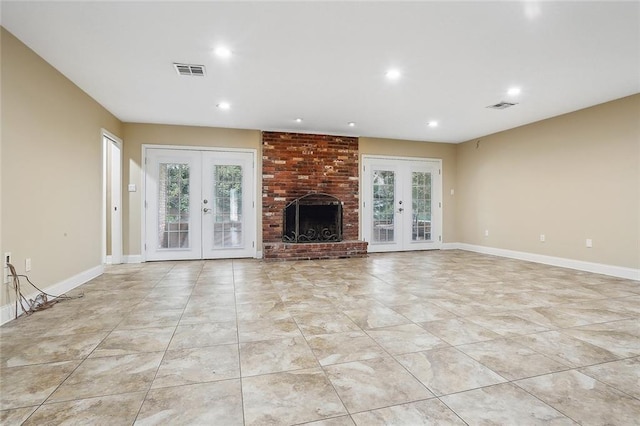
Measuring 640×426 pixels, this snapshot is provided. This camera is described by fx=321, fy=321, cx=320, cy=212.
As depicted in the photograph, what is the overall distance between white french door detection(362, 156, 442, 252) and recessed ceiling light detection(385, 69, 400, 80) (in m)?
3.20

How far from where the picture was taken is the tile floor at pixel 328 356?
1.51 meters

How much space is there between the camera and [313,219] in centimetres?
647

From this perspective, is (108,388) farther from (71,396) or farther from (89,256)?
(89,256)

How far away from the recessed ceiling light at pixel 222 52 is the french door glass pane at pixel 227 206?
10.3 feet

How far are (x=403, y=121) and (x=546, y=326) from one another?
4048 millimetres

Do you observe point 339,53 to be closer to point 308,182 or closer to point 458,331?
point 458,331

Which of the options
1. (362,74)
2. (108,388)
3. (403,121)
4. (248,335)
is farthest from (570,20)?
(108,388)

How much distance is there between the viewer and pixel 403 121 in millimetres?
5719

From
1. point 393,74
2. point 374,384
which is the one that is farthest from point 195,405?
point 393,74

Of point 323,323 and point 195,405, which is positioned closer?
point 195,405

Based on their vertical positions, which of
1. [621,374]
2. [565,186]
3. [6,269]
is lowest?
[621,374]

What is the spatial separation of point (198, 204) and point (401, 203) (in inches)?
169

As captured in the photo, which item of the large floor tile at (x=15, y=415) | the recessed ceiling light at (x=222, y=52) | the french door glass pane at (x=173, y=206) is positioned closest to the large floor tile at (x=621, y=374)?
the large floor tile at (x=15, y=415)

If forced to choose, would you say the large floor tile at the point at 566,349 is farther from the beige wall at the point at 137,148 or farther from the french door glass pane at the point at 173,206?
the beige wall at the point at 137,148
